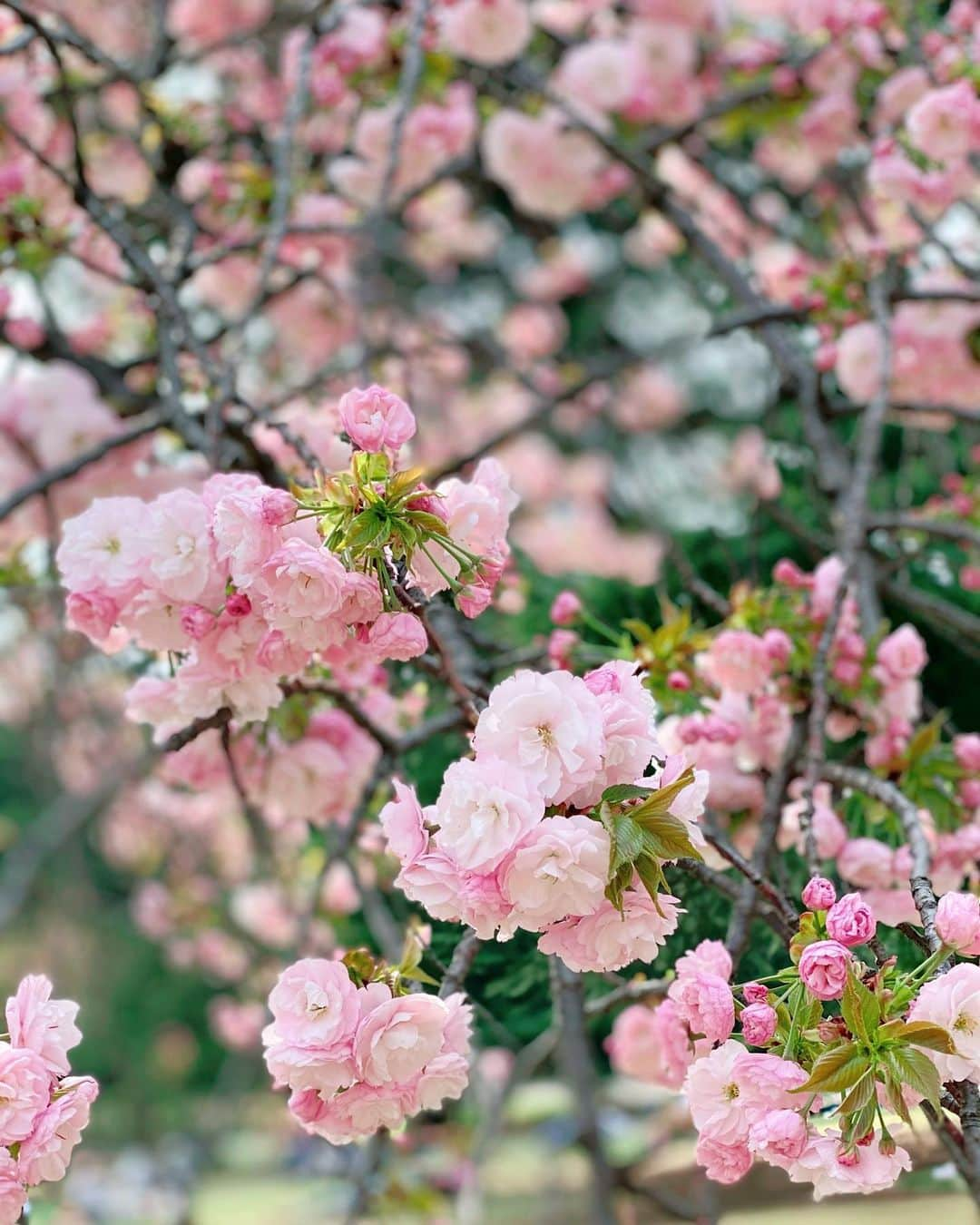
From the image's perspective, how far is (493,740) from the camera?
2.60 feet

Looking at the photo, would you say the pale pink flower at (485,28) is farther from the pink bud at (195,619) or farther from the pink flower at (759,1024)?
the pink flower at (759,1024)

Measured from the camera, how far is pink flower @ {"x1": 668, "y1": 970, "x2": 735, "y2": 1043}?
83 centimetres

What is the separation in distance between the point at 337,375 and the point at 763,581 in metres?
0.71

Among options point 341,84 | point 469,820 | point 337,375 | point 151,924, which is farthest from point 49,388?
point 151,924

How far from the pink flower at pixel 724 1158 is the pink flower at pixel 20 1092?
0.42m

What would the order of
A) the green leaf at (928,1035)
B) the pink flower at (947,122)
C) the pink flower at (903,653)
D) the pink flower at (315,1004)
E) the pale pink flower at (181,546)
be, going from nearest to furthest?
the green leaf at (928,1035) → the pink flower at (315,1004) → the pale pink flower at (181,546) → the pink flower at (903,653) → the pink flower at (947,122)

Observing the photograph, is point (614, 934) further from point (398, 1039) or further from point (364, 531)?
point (364, 531)

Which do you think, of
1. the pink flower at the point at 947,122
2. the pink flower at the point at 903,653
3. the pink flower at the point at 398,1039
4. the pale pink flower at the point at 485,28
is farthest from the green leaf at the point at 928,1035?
the pale pink flower at the point at 485,28

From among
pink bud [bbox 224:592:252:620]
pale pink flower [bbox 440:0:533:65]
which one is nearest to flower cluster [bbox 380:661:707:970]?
pink bud [bbox 224:592:252:620]

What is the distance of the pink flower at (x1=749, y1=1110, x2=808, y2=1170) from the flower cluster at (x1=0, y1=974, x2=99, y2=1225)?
1.39 feet

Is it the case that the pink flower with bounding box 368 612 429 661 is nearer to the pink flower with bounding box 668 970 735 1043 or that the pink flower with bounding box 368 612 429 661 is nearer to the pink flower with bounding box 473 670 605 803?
the pink flower with bounding box 473 670 605 803

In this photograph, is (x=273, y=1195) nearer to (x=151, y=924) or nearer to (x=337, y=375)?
(x=151, y=924)

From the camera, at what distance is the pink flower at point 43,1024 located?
2.87 ft

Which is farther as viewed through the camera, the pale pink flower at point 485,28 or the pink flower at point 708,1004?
the pale pink flower at point 485,28
